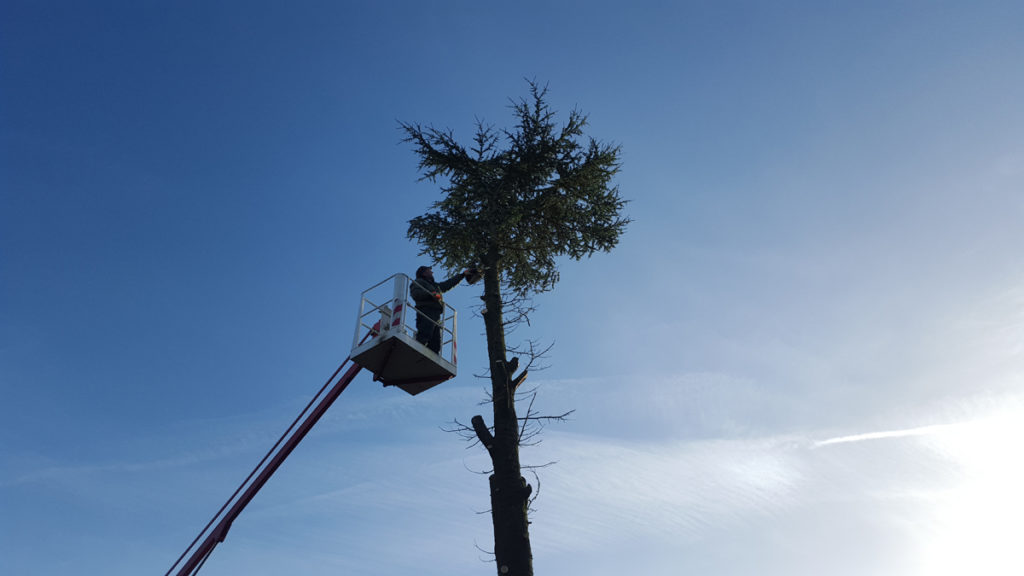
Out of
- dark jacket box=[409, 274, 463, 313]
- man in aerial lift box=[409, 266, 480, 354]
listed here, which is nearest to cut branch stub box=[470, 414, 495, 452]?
man in aerial lift box=[409, 266, 480, 354]

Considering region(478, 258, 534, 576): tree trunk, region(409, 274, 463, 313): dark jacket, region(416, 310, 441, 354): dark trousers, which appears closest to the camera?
region(478, 258, 534, 576): tree trunk

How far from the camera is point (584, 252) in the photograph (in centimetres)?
1217

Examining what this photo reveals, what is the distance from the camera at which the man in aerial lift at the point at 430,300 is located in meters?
10.6

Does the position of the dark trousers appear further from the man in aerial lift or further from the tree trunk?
the tree trunk

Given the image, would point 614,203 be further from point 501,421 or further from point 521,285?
point 501,421

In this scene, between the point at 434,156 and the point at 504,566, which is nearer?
the point at 504,566

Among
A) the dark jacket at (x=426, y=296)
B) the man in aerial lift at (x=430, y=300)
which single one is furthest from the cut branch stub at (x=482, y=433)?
the dark jacket at (x=426, y=296)

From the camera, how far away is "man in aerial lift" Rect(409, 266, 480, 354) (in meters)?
10.6

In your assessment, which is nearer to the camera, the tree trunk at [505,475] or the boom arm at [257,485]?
the tree trunk at [505,475]

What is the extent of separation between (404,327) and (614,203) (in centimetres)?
458

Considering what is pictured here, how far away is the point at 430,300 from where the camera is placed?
11.0m

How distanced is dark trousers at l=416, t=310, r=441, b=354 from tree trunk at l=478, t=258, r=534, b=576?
78cm

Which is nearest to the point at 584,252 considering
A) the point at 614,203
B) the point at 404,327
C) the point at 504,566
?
the point at 614,203

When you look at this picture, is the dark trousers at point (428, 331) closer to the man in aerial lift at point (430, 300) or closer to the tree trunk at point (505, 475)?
→ the man in aerial lift at point (430, 300)
